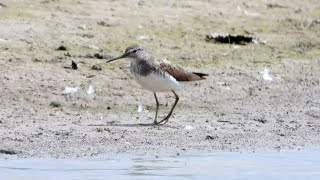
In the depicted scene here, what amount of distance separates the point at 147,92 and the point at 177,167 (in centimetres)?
316

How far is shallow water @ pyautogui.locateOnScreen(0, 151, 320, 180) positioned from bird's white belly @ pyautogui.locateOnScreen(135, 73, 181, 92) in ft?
5.19

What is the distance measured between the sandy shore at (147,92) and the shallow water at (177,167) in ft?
0.95

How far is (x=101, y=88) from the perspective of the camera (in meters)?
13.8

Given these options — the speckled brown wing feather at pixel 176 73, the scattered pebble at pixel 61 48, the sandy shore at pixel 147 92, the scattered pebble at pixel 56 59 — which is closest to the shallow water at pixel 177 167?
the sandy shore at pixel 147 92

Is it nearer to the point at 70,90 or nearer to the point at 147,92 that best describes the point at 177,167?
the point at 70,90

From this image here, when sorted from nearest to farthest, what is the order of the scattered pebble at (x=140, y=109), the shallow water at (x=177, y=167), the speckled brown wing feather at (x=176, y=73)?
the shallow water at (x=177, y=167)
the speckled brown wing feather at (x=176, y=73)
the scattered pebble at (x=140, y=109)

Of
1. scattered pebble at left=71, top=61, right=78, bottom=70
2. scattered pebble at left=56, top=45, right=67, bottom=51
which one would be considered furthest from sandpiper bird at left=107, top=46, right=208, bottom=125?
scattered pebble at left=56, top=45, right=67, bottom=51

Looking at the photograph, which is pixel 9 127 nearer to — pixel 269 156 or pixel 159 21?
pixel 269 156

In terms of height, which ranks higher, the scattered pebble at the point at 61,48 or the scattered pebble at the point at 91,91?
the scattered pebble at the point at 61,48

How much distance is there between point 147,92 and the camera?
13.9 metres

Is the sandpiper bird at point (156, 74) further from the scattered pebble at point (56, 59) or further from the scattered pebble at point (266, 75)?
the scattered pebble at point (266, 75)

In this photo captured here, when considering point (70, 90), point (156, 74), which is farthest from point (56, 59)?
point (156, 74)

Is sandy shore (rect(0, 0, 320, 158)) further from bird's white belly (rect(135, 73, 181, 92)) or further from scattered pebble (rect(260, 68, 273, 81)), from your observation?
bird's white belly (rect(135, 73, 181, 92))

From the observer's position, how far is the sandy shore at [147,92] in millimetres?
11977
